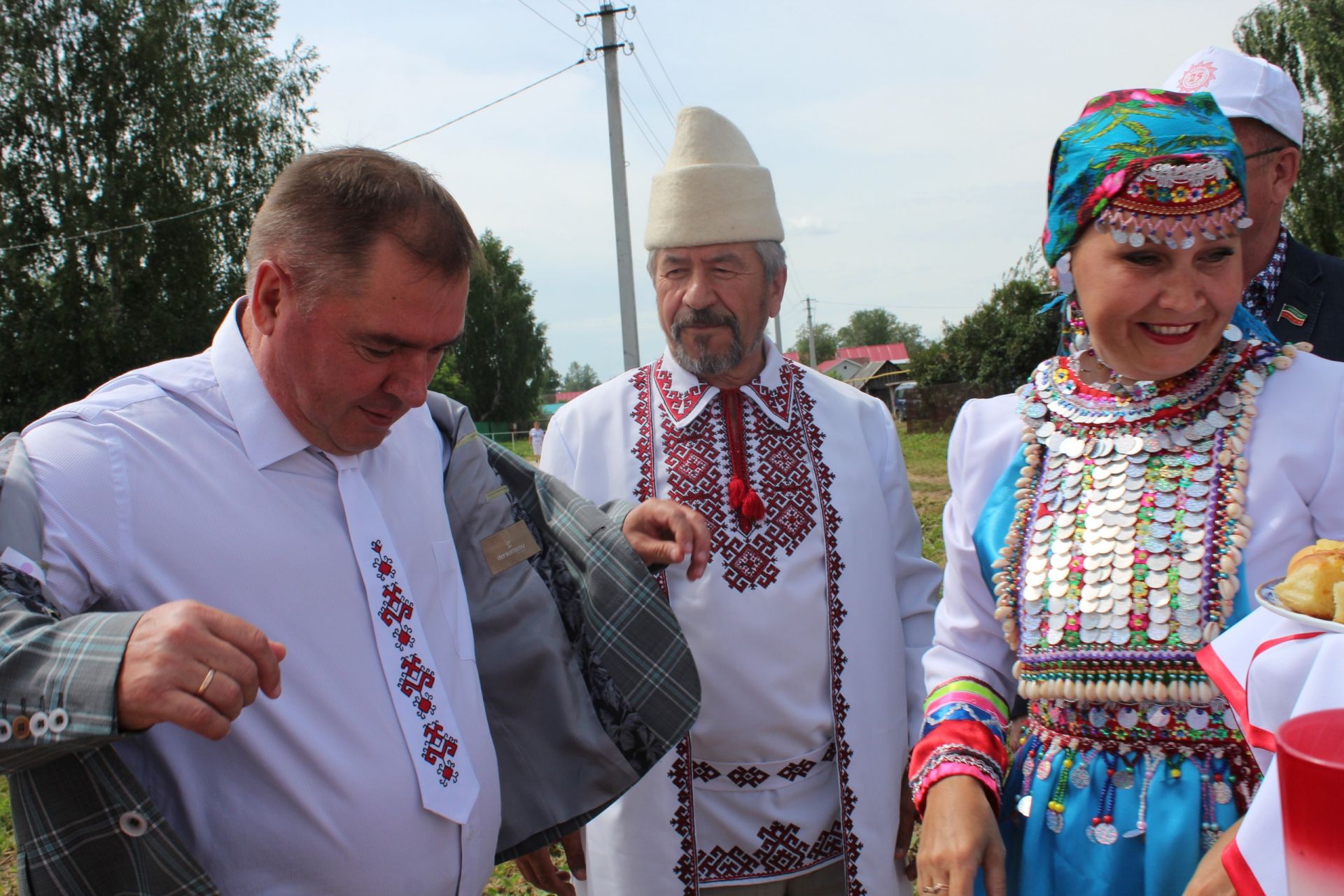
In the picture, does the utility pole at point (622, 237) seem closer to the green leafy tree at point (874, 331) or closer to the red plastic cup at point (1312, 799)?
the red plastic cup at point (1312, 799)

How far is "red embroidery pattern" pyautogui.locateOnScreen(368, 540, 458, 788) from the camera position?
170cm

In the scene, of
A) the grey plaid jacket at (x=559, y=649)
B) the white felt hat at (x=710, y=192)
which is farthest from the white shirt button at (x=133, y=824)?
the white felt hat at (x=710, y=192)

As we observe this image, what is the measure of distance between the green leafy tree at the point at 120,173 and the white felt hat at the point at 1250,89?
813 inches

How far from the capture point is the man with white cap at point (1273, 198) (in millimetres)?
2367

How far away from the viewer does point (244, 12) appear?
837 inches

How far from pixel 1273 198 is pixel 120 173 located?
2218 cm

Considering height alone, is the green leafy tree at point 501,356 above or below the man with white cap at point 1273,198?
below

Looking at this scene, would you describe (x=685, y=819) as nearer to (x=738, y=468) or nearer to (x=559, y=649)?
(x=559, y=649)

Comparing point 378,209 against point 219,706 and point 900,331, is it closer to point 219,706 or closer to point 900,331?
point 219,706

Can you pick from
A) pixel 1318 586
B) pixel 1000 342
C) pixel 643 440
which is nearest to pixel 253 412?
pixel 643 440

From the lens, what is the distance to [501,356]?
160 ft

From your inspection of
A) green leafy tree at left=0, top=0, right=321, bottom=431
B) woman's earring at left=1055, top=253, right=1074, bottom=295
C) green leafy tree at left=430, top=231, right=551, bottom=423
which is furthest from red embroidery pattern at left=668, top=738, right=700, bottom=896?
green leafy tree at left=430, top=231, right=551, bottom=423

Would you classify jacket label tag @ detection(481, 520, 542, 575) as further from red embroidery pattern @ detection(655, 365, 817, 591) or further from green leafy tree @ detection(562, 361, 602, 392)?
green leafy tree @ detection(562, 361, 602, 392)

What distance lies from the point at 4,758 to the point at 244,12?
78.2 ft
